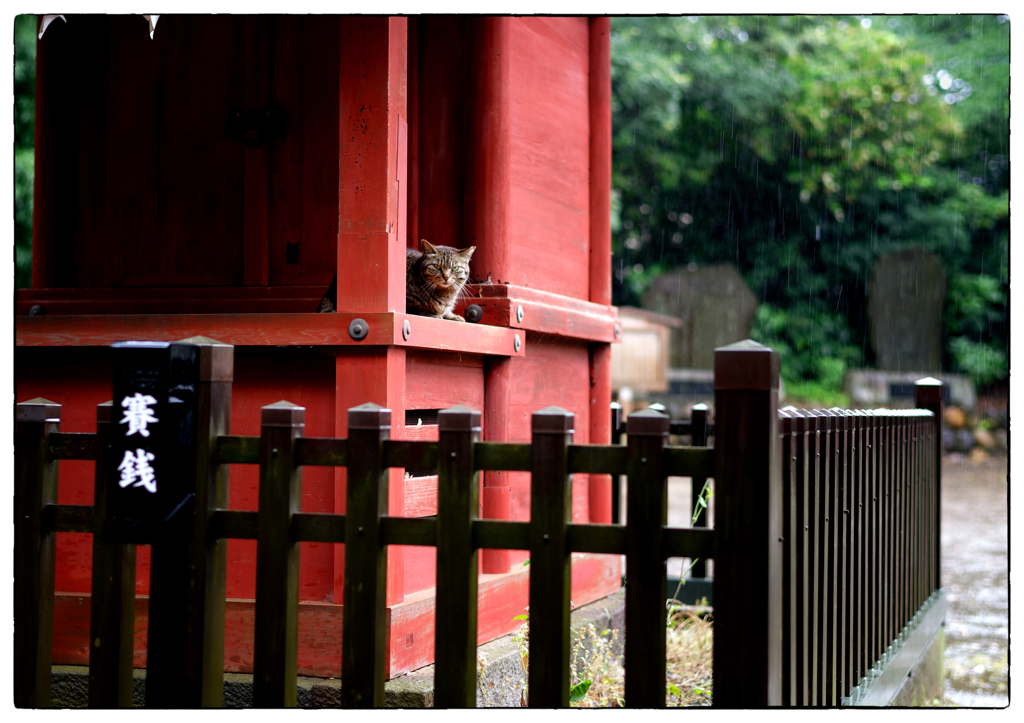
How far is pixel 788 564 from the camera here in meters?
2.63

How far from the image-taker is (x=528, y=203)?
15.3 ft

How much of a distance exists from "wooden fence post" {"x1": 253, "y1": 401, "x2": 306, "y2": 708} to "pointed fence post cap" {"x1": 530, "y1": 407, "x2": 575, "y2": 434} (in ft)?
2.32

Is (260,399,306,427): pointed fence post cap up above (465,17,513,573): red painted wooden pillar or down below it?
below

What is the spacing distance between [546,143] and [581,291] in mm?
916

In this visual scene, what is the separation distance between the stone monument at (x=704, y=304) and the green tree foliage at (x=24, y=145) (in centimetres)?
1420

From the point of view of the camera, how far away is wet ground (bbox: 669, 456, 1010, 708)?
6734 millimetres

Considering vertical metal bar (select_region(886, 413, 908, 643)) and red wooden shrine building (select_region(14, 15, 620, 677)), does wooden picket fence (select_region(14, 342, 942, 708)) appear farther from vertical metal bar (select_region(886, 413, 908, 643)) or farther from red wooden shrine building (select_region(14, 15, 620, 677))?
vertical metal bar (select_region(886, 413, 908, 643))

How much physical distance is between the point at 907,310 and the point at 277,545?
22.2 metres

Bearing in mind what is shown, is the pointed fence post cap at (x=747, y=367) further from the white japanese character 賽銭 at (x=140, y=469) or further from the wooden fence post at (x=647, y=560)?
the white japanese character 賽銭 at (x=140, y=469)

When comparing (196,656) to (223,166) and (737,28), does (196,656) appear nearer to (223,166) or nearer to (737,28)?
(223,166)

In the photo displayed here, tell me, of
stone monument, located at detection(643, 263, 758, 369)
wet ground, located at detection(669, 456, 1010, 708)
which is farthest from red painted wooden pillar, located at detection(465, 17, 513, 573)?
stone monument, located at detection(643, 263, 758, 369)

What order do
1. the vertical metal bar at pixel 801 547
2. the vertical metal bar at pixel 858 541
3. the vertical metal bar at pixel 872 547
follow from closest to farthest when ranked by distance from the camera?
the vertical metal bar at pixel 801 547 < the vertical metal bar at pixel 858 541 < the vertical metal bar at pixel 872 547

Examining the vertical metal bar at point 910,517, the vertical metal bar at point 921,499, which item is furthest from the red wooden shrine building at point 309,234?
the vertical metal bar at point 921,499

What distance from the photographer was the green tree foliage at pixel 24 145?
1243 cm
